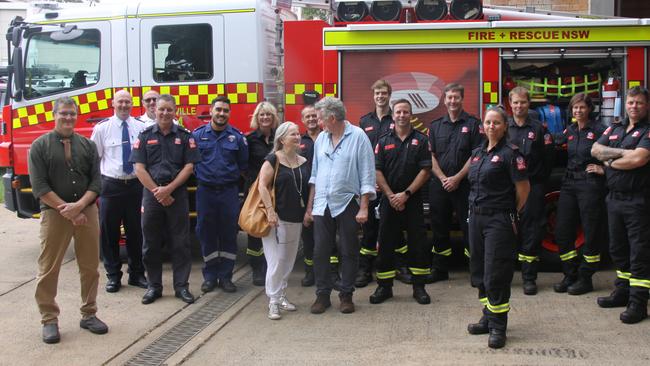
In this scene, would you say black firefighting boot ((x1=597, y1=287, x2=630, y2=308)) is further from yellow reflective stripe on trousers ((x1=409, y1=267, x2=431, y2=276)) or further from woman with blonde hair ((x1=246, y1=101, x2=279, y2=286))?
woman with blonde hair ((x1=246, y1=101, x2=279, y2=286))

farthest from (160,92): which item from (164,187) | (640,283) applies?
(640,283)

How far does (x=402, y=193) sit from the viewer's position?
612 centimetres

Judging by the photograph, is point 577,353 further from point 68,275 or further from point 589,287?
point 68,275

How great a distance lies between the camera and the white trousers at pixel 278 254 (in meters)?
5.96

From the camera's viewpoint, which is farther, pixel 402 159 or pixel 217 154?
pixel 217 154

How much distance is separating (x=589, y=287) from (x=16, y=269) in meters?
5.83

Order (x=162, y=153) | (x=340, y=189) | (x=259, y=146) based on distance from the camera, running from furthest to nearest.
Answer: (x=259, y=146)
(x=162, y=153)
(x=340, y=189)

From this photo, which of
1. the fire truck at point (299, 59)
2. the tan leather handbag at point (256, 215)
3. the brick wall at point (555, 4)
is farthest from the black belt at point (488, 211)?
the brick wall at point (555, 4)

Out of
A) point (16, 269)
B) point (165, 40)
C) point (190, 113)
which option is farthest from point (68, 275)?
point (165, 40)

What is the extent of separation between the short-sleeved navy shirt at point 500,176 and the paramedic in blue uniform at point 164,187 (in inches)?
99.5

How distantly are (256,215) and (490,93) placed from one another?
8.90ft

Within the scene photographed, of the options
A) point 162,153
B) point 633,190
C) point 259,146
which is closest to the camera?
point 633,190

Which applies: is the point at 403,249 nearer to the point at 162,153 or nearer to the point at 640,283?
the point at 640,283

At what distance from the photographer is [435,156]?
22.0 feet
